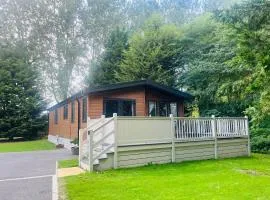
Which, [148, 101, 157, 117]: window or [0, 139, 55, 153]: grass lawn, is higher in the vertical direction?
[148, 101, 157, 117]: window

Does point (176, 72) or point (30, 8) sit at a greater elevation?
point (30, 8)

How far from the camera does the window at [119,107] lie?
14617mm

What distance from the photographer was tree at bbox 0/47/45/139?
81.0 ft

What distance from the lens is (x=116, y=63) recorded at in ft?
91.9

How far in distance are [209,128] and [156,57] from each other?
1240 centimetres

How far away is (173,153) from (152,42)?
15.0 m

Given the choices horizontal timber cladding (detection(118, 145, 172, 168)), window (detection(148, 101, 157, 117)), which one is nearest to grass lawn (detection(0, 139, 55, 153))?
window (detection(148, 101, 157, 117))

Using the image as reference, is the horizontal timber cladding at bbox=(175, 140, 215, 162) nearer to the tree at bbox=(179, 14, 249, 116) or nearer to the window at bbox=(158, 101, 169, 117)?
the tree at bbox=(179, 14, 249, 116)

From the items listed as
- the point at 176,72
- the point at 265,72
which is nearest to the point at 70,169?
the point at 265,72

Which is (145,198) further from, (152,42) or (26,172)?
(152,42)

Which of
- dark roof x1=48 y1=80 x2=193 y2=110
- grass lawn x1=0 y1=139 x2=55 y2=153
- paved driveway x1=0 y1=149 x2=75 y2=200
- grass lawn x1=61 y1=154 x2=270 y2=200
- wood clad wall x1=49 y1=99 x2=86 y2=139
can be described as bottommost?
grass lawn x1=0 y1=139 x2=55 y2=153

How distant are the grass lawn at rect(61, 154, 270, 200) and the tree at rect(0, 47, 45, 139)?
62.2ft

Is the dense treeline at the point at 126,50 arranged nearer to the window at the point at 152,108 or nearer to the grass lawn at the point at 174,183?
the grass lawn at the point at 174,183

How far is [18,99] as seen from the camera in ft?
84.6
